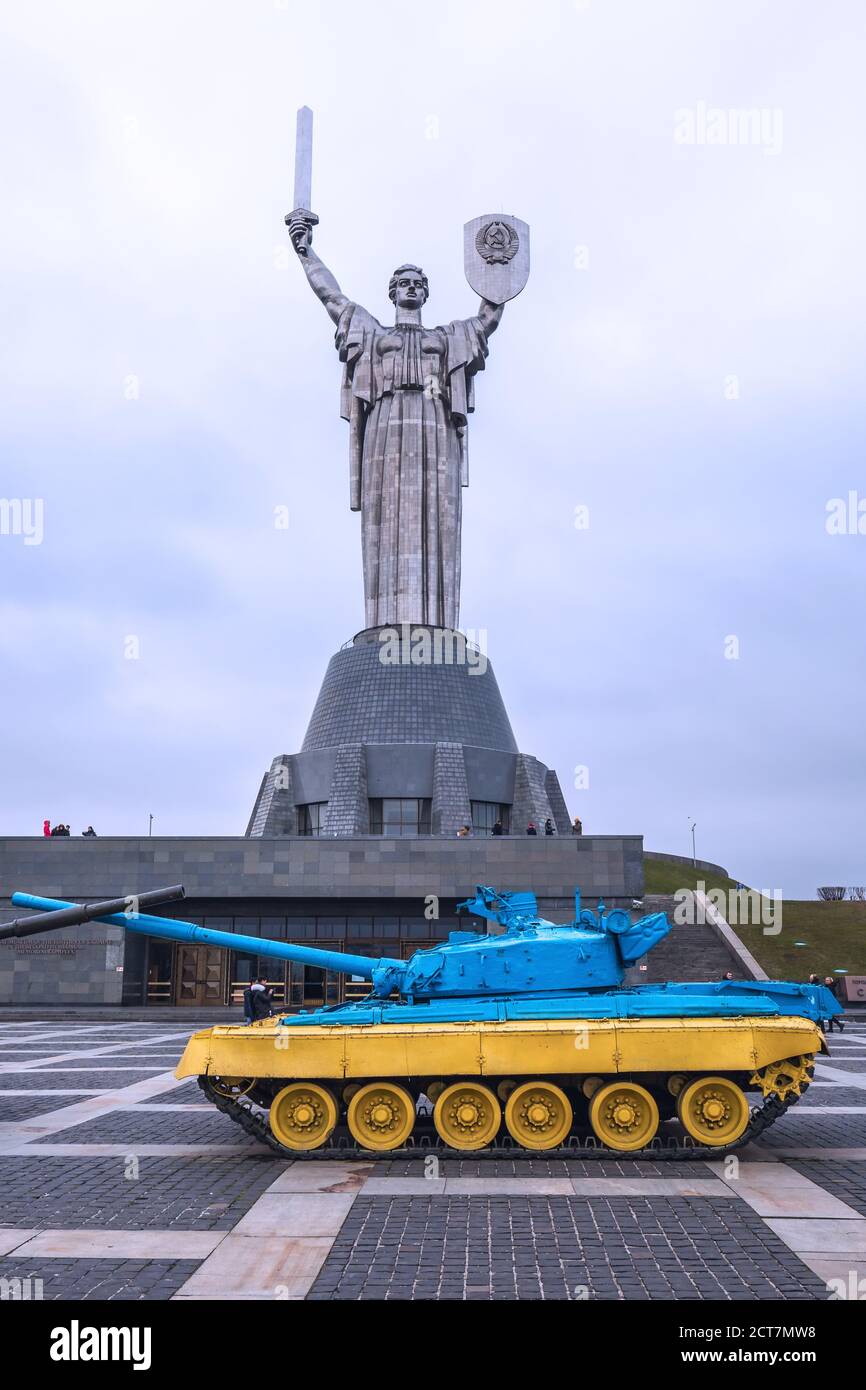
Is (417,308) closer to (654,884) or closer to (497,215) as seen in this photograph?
(497,215)

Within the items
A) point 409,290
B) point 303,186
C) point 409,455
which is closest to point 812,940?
point 409,455

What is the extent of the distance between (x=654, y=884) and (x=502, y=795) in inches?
559

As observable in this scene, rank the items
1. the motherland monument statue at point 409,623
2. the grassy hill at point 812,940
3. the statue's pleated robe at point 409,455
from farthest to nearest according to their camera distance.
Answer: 1. the statue's pleated robe at point 409,455
2. the motherland monument statue at point 409,623
3. the grassy hill at point 812,940

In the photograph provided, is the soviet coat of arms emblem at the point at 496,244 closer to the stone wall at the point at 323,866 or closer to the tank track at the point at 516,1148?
the stone wall at the point at 323,866

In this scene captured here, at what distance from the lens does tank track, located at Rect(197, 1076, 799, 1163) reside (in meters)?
11.6

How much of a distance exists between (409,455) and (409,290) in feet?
24.1

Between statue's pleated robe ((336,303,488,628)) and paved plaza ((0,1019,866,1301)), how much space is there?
99.6 feet

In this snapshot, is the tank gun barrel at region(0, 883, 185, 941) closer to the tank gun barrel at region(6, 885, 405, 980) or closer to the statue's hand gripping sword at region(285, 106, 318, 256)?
the tank gun barrel at region(6, 885, 405, 980)

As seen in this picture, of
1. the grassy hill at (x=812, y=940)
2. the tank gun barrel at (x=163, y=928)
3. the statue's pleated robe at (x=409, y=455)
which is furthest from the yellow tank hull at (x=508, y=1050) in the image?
the statue's pleated robe at (x=409, y=455)

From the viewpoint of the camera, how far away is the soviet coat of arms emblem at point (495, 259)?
144 ft

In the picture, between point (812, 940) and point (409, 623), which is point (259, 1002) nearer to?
point (409, 623)

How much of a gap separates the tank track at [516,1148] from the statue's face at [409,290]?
38628mm

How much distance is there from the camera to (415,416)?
43375 mm

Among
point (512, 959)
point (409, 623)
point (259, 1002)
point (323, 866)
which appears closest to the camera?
point (512, 959)
